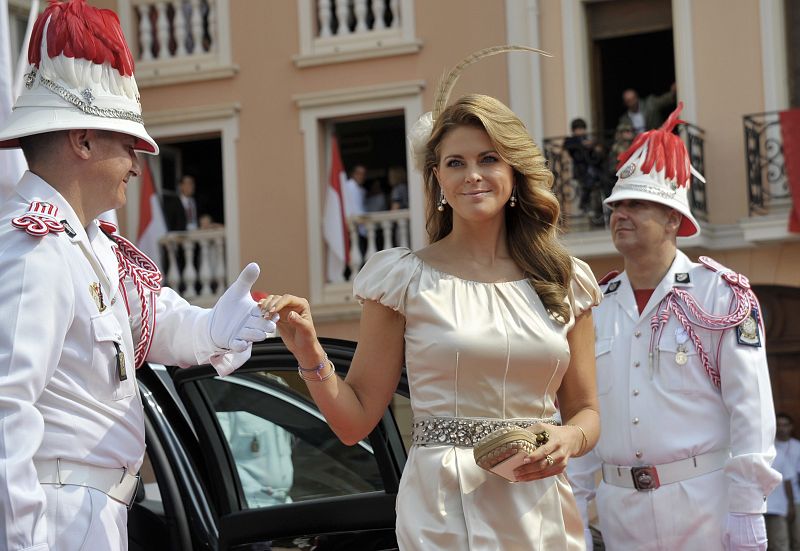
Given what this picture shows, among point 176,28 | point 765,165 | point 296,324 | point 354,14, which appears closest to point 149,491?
point 296,324

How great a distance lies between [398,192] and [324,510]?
15.5 m

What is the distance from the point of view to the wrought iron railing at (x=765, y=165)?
18109 mm

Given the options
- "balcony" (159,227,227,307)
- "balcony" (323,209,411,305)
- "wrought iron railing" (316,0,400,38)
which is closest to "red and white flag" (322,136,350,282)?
"balcony" (323,209,411,305)

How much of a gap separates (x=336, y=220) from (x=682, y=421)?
49.0 ft

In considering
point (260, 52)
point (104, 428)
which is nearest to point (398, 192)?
point (260, 52)

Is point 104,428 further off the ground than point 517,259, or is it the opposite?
point 517,259

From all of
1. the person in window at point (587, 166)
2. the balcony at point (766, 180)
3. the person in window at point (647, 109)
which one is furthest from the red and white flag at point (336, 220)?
the balcony at point (766, 180)

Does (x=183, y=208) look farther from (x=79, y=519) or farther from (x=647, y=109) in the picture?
(x=79, y=519)

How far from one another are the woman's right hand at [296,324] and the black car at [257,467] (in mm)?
1159

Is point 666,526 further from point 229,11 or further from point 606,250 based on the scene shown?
point 229,11

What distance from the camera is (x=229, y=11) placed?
2120cm

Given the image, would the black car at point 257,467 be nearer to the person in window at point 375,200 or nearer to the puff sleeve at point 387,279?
the puff sleeve at point 387,279

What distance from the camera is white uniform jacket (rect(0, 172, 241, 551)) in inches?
134

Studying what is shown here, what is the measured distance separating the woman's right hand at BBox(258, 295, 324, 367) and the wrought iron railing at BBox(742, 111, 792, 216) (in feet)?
48.5
